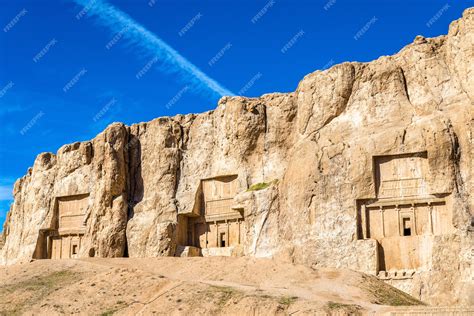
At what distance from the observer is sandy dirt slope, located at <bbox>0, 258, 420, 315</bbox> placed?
29062 mm

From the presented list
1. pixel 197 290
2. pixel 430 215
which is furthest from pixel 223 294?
pixel 430 215

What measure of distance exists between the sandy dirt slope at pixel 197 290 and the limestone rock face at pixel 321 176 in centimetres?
558

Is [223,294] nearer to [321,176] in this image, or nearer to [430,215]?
[321,176]

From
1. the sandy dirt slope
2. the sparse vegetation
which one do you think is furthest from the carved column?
the sparse vegetation

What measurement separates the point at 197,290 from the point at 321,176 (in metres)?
13.5

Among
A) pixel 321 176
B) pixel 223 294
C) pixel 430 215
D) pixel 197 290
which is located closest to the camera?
pixel 223 294

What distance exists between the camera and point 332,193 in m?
41.9

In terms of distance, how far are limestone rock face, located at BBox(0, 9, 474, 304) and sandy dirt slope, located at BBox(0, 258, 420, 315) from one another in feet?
18.3

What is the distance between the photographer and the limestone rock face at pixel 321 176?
39.6 metres

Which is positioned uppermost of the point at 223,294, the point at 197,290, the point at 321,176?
the point at 321,176

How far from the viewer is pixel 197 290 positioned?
1226 inches

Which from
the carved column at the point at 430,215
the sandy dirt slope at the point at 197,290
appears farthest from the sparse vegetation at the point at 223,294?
the carved column at the point at 430,215

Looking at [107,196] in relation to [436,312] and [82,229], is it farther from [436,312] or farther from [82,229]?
[436,312]

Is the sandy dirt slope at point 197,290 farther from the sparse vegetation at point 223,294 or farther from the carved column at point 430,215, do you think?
the carved column at point 430,215
